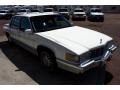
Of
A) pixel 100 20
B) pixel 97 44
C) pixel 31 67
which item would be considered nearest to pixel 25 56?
pixel 31 67

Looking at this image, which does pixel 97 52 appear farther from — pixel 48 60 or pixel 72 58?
pixel 48 60

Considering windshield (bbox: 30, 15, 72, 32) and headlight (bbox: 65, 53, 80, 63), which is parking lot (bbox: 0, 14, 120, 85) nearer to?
headlight (bbox: 65, 53, 80, 63)

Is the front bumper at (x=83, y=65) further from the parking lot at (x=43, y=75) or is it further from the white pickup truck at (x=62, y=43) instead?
the parking lot at (x=43, y=75)

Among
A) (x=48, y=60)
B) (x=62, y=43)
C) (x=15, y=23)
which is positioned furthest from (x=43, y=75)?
(x=15, y=23)

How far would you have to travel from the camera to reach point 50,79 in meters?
4.95

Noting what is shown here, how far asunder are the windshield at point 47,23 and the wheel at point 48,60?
823 millimetres

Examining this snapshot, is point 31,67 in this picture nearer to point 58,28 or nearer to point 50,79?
point 50,79

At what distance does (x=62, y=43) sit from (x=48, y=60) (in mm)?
826

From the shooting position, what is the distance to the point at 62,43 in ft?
15.4

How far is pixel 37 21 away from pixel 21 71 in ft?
5.70

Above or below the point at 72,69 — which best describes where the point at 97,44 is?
above

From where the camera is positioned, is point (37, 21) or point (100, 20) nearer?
point (37, 21)

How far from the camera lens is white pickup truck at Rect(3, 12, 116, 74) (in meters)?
4.43

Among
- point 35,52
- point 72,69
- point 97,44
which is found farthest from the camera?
point 35,52
